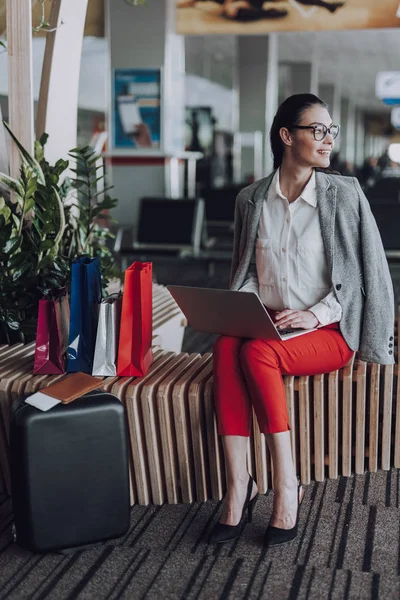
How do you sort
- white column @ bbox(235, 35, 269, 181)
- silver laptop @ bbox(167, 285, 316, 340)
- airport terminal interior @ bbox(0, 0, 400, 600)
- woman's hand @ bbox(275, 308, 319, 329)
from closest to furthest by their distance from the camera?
1. airport terminal interior @ bbox(0, 0, 400, 600)
2. silver laptop @ bbox(167, 285, 316, 340)
3. woman's hand @ bbox(275, 308, 319, 329)
4. white column @ bbox(235, 35, 269, 181)

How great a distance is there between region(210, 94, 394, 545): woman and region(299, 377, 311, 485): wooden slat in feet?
0.21

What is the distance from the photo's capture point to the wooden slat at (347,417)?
2877mm

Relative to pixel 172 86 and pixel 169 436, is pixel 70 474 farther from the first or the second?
pixel 172 86

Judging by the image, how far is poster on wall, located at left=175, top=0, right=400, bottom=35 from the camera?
667 centimetres

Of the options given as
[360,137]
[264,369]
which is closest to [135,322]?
[264,369]

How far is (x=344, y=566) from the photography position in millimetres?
2422

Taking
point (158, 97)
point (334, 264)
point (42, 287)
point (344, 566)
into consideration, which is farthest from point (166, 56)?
point (344, 566)

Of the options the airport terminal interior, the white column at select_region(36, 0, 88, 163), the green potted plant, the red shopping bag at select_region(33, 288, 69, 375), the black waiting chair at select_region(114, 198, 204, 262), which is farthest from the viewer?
the black waiting chair at select_region(114, 198, 204, 262)

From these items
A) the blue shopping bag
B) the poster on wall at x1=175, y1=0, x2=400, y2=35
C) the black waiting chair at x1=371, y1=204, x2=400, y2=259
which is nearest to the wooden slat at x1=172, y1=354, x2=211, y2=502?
the blue shopping bag

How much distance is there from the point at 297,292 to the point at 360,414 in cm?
Answer: 55

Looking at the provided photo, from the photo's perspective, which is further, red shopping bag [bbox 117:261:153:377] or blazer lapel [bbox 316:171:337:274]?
red shopping bag [bbox 117:261:153:377]

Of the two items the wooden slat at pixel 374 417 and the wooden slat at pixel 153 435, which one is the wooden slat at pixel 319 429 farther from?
the wooden slat at pixel 153 435

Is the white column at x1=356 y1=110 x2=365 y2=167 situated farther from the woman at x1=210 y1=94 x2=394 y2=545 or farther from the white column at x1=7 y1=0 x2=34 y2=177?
the woman at x1=210 y1=94 x2=394 y2=545

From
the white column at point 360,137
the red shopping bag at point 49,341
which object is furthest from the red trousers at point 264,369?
the white column at point 360,137
